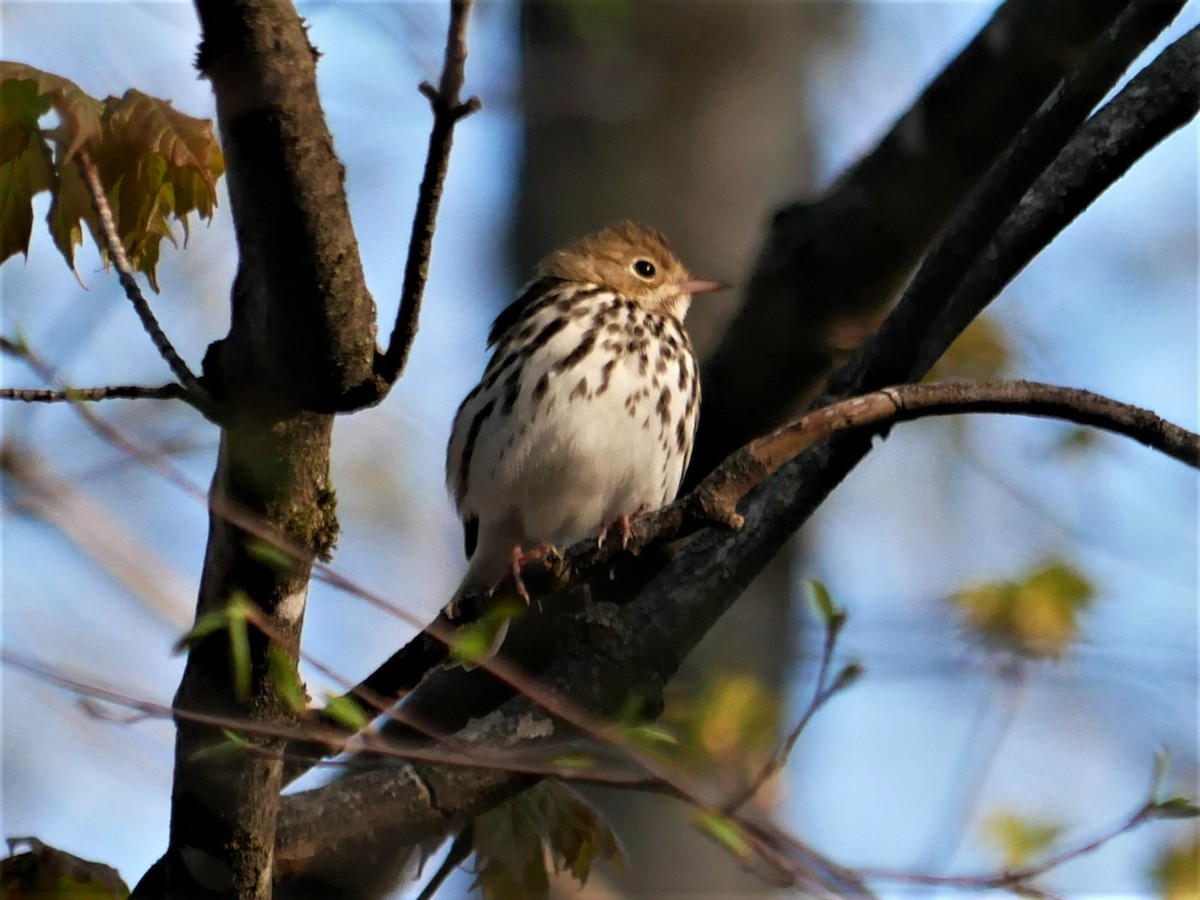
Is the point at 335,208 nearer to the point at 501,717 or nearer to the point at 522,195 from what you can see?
the point at 501,717

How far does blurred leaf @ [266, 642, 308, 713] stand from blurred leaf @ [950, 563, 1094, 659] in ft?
8.33

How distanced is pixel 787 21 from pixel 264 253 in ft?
12.8

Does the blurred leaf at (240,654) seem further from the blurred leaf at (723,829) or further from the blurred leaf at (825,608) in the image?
the blurred leaf at (825,608)

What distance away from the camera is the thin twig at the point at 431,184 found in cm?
179

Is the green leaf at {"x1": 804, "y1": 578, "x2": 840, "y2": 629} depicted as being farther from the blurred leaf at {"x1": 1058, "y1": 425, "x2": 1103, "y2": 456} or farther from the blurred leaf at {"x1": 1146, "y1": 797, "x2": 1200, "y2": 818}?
the blurred leaf at {"x1": 1058, "y1": 425, "x2": 1103, "y2": 456}

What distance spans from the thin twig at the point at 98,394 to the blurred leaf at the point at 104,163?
250mm

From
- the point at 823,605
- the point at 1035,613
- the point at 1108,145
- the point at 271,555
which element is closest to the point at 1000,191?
the point at 1108,145

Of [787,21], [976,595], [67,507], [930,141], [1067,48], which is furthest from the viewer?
[787,21]

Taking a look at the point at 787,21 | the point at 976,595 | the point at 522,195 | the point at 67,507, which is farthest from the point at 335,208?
the point at 787,21

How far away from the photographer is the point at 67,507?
4168mm

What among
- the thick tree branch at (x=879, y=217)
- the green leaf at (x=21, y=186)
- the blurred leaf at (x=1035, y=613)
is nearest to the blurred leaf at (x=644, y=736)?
the green leaf at (x=21, y=186)

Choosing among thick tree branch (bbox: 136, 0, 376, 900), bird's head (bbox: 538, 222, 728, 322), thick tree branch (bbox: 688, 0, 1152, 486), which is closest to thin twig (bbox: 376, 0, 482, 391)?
thick tree branch (bbox: 136, 0, 376, 900)

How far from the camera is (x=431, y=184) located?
2.04 meters

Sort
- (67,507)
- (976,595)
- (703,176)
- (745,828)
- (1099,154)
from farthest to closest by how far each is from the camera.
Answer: (703,176)
(976,595)
(67,507)
(1099,154)
(745,828)
